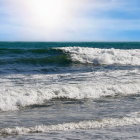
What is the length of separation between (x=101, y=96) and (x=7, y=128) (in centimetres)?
620

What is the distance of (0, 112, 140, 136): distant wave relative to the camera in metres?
8.56

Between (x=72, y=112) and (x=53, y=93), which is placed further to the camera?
(x=53, y=93)

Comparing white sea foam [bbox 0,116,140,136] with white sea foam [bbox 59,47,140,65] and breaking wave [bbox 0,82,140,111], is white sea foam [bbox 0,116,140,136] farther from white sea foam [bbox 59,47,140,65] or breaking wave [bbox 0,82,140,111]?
white sea foam [bbox 59,47,140,65]

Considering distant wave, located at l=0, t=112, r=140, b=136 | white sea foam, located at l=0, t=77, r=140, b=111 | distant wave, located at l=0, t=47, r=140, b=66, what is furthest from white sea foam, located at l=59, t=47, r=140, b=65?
distant wave, located at l=0, t=112, r=140, b=136

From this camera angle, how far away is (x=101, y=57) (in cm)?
3350

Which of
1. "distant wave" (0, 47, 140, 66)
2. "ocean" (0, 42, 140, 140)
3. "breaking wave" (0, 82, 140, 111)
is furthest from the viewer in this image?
"distant wave" (0, 47, 140, 66)

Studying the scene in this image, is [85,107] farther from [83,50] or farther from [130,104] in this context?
[83,50]

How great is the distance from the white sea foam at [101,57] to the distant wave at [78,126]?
22.3 meters

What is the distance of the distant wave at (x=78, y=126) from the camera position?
28.1 feet

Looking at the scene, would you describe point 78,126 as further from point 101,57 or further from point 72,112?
point 101,57

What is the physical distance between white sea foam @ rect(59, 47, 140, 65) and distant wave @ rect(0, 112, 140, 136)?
22.3 metres

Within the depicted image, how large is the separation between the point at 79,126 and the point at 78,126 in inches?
1.0

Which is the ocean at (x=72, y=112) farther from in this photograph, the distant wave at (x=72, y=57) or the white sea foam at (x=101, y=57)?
the white sea foam at (x=101, y=57)

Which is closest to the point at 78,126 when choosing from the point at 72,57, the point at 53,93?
the point at 53,93
